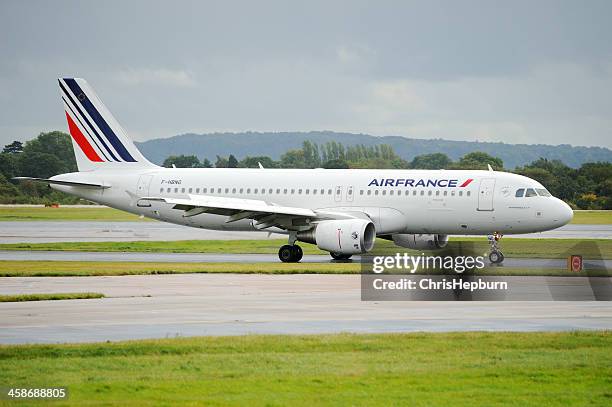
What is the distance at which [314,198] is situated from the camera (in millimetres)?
44312

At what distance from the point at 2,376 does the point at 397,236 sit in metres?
30.1

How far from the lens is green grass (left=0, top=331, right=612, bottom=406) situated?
47.9 feet

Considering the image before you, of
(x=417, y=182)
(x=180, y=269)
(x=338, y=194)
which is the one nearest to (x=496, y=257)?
(x=417, y=182)

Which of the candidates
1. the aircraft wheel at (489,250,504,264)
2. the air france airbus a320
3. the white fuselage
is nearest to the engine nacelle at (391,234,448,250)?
the air france airbus a320

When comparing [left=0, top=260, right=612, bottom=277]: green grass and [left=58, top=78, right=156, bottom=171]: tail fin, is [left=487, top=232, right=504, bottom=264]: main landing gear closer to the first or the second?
[left=0, top=260, right=612, bottom=277]: green grass

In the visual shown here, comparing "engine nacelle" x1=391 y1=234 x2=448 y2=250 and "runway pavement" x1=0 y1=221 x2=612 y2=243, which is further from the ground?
"engine nacelle" x1=391 y1=234 x2=448 y2=250

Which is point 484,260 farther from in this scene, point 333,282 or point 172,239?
point 172,239

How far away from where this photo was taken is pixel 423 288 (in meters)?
29.3

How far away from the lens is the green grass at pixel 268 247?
48969mm

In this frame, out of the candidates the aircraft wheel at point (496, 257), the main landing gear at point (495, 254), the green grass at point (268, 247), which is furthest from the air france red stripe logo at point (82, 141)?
the aircraft wheel at point (496, 257)

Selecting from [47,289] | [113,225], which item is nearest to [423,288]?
[47,289]

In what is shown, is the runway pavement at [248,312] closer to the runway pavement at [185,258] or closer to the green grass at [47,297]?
the green grass at [47,297]

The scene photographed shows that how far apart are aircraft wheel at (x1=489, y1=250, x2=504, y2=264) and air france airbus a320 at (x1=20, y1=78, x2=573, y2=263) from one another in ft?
0.16

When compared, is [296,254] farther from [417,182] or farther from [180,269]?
[180,269]
